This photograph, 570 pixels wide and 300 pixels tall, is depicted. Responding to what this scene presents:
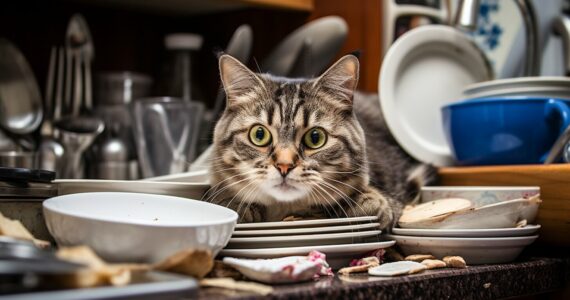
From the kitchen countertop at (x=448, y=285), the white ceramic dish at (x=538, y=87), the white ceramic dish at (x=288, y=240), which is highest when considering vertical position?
the white ceramic dish at (x=538, y=87)

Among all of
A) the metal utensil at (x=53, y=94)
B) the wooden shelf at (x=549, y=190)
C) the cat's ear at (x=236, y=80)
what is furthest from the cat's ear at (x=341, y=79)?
the metal utensil at (x=53, y=94)

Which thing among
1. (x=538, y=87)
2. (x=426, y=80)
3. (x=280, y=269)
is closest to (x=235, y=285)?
(x=280, y=269)

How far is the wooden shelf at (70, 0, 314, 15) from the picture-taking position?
1.82 meters

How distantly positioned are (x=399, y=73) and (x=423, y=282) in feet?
3.00

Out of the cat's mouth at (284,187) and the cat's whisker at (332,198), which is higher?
the cat's mouth at (284,187)

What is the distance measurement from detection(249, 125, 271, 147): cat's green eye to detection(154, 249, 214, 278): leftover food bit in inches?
14.4

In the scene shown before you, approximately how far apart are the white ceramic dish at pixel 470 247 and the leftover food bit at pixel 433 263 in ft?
0.16

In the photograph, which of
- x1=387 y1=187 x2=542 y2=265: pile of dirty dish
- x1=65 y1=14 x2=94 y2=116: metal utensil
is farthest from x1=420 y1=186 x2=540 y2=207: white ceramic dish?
x1=65 y1=14 x2=94 y2=116: metal utensil

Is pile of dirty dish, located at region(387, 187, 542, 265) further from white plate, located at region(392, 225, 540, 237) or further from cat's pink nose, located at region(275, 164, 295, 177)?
cat's pink nose, located at region(275, 164, 295, 177)

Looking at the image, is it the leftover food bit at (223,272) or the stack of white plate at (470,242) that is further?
the stack of white plate at (470,242)

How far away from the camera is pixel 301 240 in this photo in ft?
3.24

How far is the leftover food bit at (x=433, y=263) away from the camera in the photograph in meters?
1.02

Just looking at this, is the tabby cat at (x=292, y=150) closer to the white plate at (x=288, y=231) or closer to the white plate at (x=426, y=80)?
the white plate at (x=288, y=231)

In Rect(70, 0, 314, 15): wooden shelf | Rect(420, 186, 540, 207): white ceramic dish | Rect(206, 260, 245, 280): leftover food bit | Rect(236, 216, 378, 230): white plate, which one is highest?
Rect(70, 0, 314, 15): wooden shelf
